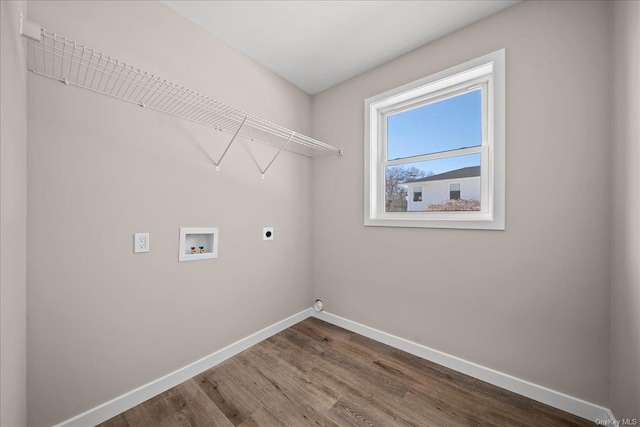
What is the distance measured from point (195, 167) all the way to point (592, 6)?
2.48m

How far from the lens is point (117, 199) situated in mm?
1302

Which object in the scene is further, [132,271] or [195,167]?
[195,167]

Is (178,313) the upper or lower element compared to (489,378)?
upper

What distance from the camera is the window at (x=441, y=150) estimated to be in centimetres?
157

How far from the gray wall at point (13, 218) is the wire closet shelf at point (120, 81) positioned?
0.11 m

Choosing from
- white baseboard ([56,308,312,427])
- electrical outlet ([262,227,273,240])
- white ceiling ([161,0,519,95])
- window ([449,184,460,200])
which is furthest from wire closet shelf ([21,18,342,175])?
white baseboard ([56,308,312,427])

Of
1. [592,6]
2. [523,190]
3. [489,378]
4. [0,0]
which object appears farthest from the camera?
[489,378]

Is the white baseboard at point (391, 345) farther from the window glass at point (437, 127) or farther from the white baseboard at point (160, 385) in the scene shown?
the window glass at point (437, 127)

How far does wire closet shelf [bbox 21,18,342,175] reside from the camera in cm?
102

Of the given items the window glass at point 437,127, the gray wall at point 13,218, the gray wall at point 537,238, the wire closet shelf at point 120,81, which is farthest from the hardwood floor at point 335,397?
the window glass at point 437,127

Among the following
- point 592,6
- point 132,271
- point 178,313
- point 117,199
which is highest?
point 592,6

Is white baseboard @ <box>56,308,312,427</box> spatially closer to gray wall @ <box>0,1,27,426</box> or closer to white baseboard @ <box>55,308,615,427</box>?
white baseboard @ <box>55,308,615,427</box>

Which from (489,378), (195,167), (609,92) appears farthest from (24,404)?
(609,92)

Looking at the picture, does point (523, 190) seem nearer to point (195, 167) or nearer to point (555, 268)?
point (555, 268)
